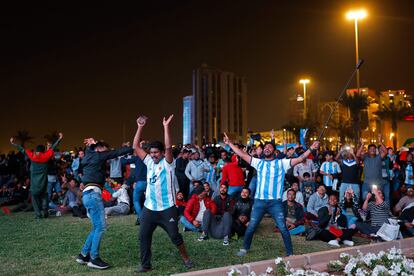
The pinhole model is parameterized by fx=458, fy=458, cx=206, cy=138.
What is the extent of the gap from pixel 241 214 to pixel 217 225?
0.93 m

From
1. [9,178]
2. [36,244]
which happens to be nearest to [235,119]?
[9,178]

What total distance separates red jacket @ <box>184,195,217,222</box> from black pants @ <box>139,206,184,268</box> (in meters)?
3.76

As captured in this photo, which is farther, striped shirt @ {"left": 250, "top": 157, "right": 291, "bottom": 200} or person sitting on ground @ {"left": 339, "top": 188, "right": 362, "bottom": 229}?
person sitting on ground @ {"left": 339, "top": 188, "right": 362, "bottom": 229}

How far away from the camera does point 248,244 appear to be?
27.6 ft

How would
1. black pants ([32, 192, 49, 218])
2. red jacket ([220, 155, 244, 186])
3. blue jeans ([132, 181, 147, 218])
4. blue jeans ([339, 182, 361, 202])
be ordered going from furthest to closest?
1. black pants ([32, 192, 49, 218])
2. blue jeans ([339, 182, 361, 202])
3. red jacket ([220, 155, 244, 186])
4. blue jeans ([132, 181, 147, 218])

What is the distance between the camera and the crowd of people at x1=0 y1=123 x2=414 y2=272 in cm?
718

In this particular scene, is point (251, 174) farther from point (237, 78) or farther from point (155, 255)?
point (237, 78)

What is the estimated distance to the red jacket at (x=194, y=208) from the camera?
1088cm

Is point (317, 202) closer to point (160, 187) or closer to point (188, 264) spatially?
point (188, 264)

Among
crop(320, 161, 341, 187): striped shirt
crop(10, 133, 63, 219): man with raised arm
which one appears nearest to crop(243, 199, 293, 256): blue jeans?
crop(320, 161, 341, 187): striped shirt

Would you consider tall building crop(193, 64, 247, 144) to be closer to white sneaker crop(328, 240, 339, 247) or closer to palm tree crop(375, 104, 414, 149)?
palm tree crop(375, 104, 414, 149)

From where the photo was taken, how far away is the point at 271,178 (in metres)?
8.09

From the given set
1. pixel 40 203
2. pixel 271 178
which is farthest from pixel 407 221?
pixel 40 203

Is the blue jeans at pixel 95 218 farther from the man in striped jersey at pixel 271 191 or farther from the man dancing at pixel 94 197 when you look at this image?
the man in striped jersey at pixel 271 191
